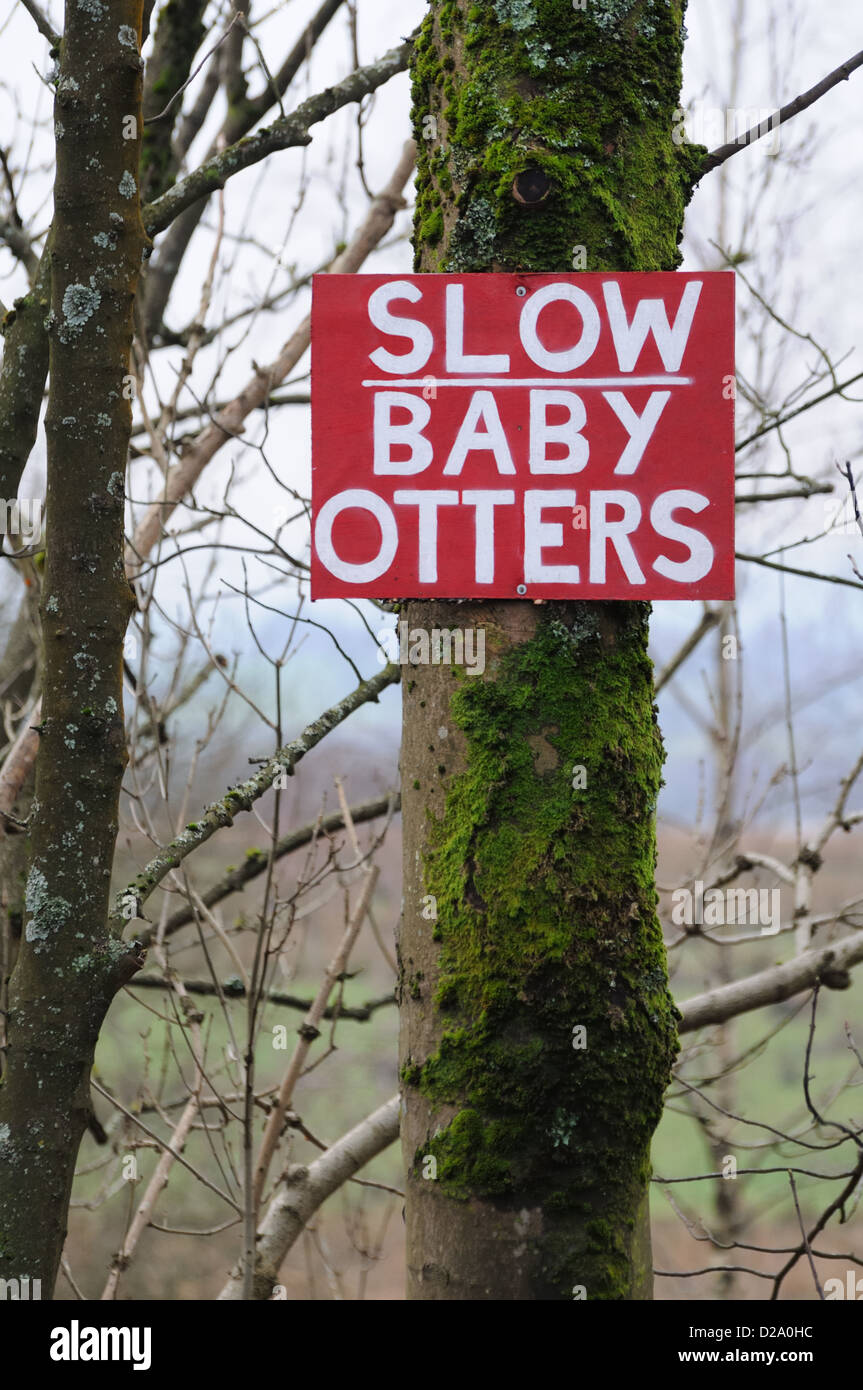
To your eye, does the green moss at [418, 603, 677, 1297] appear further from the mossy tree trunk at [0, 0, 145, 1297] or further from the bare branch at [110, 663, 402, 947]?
the mossy tree trunk at [0, 0, 145, 1297]

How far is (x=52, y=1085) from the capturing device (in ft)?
5.47

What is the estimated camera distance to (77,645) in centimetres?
173

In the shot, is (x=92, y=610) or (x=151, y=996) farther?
(x=151, y=996)


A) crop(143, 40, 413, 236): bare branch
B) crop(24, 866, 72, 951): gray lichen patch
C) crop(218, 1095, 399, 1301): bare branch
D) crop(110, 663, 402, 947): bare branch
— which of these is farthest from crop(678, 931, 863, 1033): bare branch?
crop(143, 40, 413, 236): bare branch

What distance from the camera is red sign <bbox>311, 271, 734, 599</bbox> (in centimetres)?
148

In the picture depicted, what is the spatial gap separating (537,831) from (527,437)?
21.1 inches

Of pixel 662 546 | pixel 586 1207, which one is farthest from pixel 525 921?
pixel 662 546

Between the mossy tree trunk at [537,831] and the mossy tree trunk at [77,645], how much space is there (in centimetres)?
55

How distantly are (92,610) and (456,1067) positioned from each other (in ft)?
2.99

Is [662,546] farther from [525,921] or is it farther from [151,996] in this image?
[151,996]
